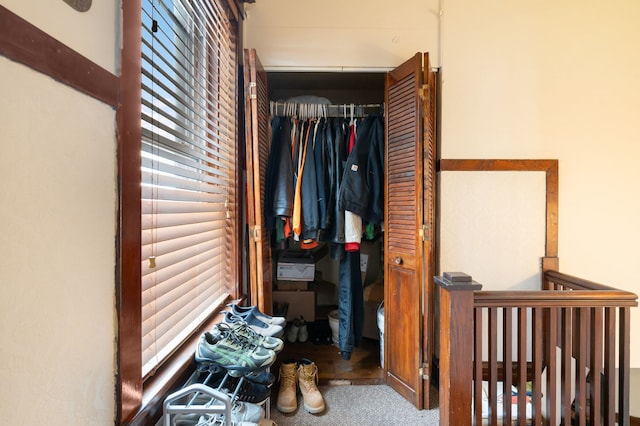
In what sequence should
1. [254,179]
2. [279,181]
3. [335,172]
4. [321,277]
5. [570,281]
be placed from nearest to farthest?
[254,179] < [570,281] < [279,181] < [335,172] < [321,277]

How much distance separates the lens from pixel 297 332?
2.23 metres

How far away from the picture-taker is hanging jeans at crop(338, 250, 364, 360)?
1.97 metres

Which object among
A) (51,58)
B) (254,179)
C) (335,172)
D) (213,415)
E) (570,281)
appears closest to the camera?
(51,58)

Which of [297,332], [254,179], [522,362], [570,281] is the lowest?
[297,332]

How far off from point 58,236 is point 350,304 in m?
1.69

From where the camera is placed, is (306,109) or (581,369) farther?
(306,109)

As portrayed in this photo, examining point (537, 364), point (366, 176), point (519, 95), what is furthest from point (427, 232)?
point (519, 95)

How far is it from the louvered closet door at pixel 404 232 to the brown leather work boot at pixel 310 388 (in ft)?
1.52

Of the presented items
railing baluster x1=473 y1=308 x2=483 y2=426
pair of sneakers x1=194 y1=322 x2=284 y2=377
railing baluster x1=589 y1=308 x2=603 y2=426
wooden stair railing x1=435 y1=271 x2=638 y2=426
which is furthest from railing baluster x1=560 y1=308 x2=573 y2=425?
pair of sneakers x1=194 y1=322 x2=284 y2=377

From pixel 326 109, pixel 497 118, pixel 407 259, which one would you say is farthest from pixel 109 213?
pixel 497 118

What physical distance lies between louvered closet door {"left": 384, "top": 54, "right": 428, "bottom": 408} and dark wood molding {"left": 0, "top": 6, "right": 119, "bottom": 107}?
4.60 feet

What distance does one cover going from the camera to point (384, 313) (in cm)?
188

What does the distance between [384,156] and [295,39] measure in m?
0.91

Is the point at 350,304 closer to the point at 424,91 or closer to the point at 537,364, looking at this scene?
the point at 537,364
